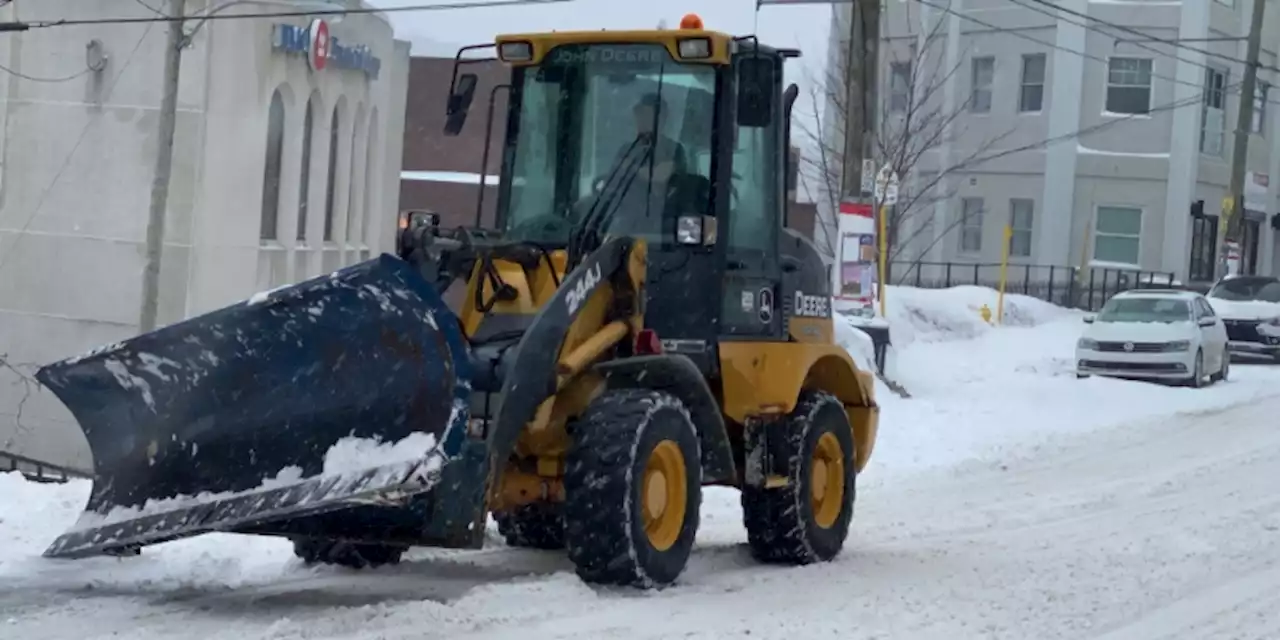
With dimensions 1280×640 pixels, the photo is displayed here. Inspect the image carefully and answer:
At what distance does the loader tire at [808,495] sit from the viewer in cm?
1047

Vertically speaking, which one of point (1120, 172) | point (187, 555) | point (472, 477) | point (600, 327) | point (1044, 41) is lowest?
point (187, 555)

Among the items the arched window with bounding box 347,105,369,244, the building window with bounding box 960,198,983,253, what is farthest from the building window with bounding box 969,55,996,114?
the arched window with bounding box 347,105,369,244

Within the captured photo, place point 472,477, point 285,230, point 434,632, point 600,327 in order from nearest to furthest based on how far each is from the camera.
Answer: point 434,632
point 472,477
point 600,327
point 285,230

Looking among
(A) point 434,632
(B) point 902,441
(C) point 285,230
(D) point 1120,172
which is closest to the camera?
(A) point 434,632

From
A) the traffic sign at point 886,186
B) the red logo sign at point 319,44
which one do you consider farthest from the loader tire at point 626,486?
the red logo sign at point 319,44

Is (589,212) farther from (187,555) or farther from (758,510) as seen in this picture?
(187,555)

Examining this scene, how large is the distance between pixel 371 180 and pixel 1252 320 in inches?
584

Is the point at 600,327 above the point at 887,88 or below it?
below

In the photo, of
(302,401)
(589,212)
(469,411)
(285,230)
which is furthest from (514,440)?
(285,230)

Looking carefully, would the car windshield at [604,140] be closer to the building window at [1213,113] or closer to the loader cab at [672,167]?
the loader cab at [672,167]

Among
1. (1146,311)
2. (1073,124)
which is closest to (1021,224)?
(1073,124)

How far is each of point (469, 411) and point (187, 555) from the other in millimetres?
2240

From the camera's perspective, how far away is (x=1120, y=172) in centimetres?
4416

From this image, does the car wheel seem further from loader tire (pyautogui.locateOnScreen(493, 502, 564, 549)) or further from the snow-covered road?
loader tire (pyautogui.locateOnScreen(493, 502, 564, 549))
